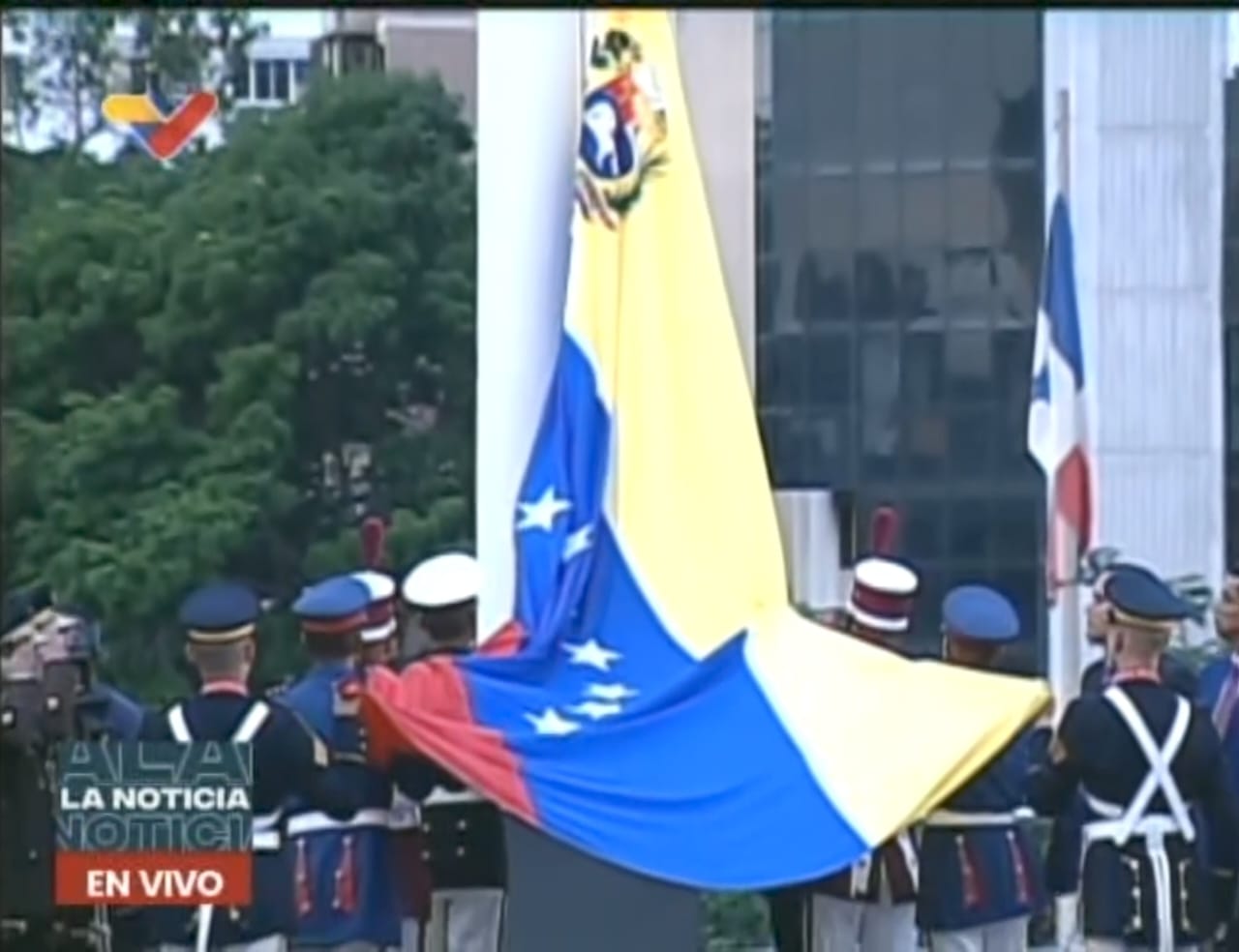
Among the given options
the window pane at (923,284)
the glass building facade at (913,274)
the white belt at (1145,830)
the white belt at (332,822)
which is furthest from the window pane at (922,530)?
the white belt at (332,822)

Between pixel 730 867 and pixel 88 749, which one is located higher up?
pixel 88 749

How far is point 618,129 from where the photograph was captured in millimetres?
2570

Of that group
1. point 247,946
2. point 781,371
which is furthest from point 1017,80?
point 247,946

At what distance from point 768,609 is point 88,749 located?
0.98 meters

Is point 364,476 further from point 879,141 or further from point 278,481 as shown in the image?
point 879,141

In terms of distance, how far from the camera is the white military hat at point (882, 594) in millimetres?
2461

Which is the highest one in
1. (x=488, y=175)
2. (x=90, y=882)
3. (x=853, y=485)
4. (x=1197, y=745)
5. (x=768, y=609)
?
(x=488, y=175)

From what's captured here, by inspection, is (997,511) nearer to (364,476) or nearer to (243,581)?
(364,476)

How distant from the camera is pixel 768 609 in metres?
2.51

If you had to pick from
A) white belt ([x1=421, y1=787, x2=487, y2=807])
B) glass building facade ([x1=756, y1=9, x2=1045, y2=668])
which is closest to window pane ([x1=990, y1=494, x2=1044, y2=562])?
glass building facade ([x1=756, y1=9, x2=1045, y2=668])

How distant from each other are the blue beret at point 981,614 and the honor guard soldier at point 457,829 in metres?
0.66

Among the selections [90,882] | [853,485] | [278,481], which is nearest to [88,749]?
[90,882]

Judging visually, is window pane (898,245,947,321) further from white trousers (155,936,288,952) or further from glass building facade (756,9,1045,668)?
white trousers (155,936,288,952)

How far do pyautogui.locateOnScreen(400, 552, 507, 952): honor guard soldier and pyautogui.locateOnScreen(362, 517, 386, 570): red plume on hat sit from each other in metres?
0.05
